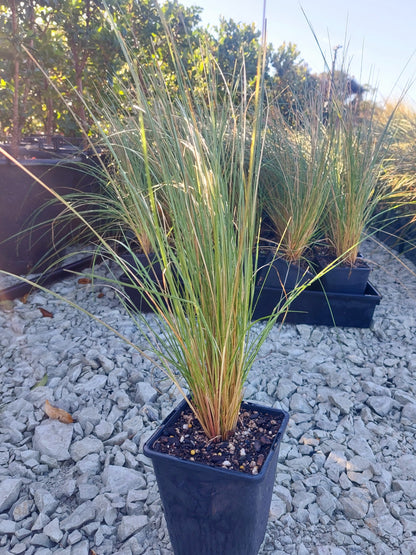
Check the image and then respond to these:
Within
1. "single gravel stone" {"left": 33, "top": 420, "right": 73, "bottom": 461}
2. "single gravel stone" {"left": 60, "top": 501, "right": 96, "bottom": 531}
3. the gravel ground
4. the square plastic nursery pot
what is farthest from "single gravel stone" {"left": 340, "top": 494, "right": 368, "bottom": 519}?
the square plastic nursery pot

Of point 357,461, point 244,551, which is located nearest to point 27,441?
point 244,551

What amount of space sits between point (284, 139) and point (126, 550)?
88.5 inches

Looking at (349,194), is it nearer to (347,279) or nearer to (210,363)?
(347,279)

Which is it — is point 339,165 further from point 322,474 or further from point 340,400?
point 322,474

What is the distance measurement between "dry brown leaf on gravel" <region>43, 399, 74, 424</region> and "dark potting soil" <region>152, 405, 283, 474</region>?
601mm

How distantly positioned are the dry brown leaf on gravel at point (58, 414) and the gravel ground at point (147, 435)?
3cm

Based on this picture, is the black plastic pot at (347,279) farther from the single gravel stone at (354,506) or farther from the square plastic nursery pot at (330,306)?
the single gravel stone at (354,506)

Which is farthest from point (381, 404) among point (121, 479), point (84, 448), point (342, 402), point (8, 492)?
point (8, 492)

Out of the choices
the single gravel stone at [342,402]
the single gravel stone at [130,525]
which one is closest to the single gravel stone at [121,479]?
the single gravel stone at [130,525]

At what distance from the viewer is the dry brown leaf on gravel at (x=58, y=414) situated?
1.62 m

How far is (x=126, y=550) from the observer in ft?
3.91

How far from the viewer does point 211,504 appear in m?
1.03

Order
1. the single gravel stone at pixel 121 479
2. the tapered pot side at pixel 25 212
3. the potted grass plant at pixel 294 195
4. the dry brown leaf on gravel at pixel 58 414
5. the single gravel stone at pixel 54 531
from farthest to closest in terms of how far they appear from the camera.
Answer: the tapered pot side at pixel 25 212 → the potted grass plant at pixel 294 195 → the dry brown leaf on gravel at pixel 58 414 → the single gravel stone at pixel 121 479 → the single gravel stone at pixel 54 531

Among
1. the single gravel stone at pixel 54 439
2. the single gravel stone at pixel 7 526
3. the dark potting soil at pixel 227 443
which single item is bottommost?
the single gravel stone at pixel 7 526
